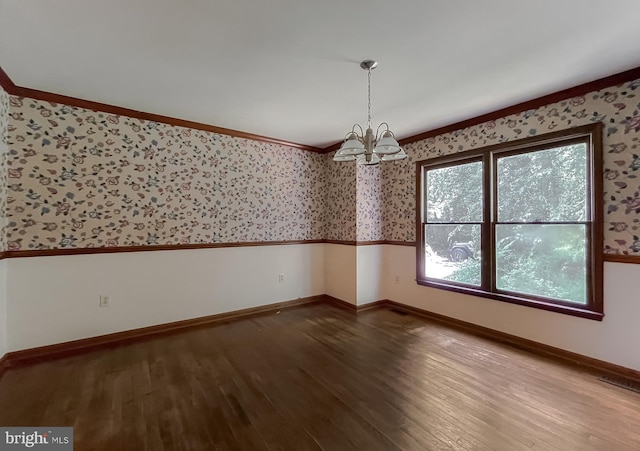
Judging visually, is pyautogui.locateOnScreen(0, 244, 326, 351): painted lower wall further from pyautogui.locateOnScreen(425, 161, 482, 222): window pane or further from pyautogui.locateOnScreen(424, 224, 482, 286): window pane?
pyautogui.locateOnScreen(425, 161, 482, 222): window pane

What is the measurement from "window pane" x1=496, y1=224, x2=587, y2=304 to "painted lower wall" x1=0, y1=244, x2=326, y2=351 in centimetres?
284

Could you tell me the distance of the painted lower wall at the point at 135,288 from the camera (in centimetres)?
273

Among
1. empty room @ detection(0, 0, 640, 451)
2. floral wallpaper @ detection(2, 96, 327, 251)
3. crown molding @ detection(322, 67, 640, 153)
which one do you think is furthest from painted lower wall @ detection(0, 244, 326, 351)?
crown molding @ detection(322, 67, 640, 153)

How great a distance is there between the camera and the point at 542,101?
9.44ft

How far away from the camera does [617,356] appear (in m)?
2.45

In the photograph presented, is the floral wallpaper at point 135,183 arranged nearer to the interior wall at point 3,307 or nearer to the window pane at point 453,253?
the interior wall at point 3,307

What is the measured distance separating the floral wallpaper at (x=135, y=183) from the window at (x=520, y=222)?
7.14ft

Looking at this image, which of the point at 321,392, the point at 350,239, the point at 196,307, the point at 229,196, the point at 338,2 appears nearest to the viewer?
the point at 338,2

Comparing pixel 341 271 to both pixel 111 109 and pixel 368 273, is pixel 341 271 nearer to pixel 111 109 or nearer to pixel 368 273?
pixel 368 273

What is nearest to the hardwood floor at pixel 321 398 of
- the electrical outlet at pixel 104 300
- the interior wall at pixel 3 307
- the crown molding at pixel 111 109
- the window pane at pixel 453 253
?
the interior wall at pixel 3 307

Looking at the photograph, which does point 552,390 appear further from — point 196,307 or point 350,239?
point 196,307

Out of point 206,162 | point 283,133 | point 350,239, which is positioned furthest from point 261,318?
point 283,133

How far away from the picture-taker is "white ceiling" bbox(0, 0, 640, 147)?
169 cm

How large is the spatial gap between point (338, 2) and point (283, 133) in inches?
97.5
